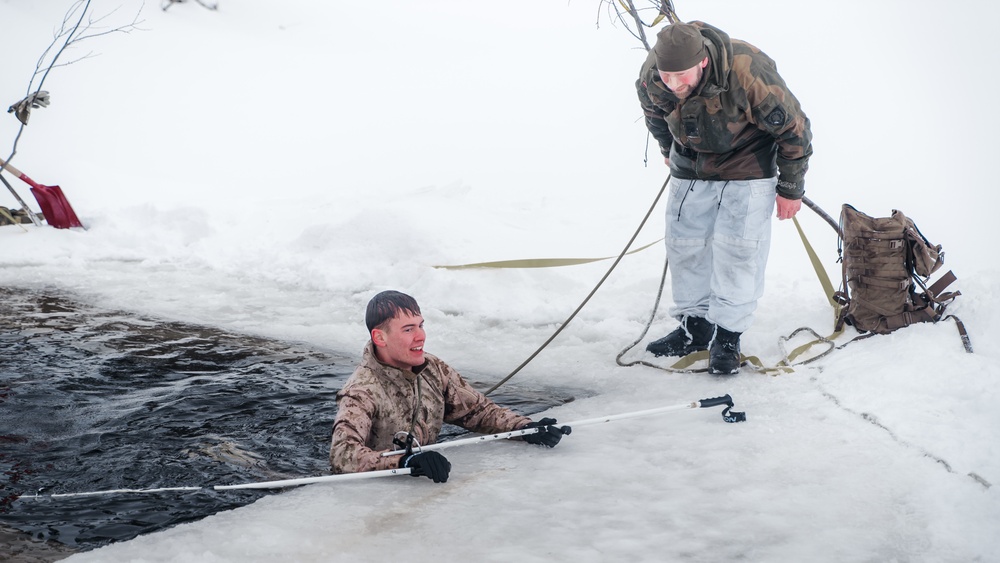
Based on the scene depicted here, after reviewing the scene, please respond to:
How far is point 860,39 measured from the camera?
56.5 feet

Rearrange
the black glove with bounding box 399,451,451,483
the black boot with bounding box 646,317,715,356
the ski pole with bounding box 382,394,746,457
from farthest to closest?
the black boot with bounding box 646,317,715,356
the ski pole with bounding box 382,394,746,457
the black glove with bounding box 399,451,451,483

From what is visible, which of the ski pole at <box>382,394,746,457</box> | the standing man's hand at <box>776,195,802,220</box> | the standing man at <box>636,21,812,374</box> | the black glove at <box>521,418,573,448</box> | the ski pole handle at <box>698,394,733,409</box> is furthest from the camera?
the standing man's hand at <box>776,195,802,220</box>

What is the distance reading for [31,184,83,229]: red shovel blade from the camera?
9.66 metres

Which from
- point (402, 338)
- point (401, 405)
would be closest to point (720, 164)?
point (402, 338)

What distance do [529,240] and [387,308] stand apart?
5.25 metres

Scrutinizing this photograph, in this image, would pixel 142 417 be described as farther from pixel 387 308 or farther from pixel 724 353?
pixel 724 353

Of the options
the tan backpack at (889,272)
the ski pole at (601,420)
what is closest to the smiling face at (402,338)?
the ski pole at (601,420)

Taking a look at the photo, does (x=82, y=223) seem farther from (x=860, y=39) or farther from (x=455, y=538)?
(x=860, y=39)

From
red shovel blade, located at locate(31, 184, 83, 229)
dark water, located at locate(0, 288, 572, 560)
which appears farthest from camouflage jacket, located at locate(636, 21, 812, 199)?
red shovel blade, located at locate(31, 184, 83, 229)

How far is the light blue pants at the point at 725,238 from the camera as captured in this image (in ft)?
15.1

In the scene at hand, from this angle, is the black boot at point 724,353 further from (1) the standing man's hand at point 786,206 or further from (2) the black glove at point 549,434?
(2) the black glove at point 549,434

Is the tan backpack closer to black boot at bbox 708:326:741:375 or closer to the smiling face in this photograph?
black boot at bbox 708:326:741:375

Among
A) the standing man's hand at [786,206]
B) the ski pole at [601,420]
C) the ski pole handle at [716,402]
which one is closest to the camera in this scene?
the ski pole at [601,420]

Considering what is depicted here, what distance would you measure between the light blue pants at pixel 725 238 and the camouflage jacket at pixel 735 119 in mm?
88
